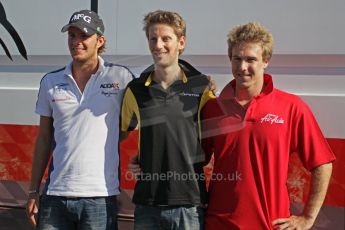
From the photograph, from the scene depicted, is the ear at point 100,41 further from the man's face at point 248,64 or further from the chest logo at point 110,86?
the man's face at point 248,64

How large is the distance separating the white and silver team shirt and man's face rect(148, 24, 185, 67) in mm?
314

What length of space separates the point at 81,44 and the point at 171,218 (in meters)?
0.88

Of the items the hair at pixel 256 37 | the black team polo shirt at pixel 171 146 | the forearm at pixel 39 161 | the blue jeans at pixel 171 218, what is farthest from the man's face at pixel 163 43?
the forearm at pixel 39 161

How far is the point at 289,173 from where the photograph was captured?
2.22 metres

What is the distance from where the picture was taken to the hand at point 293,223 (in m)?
1.87

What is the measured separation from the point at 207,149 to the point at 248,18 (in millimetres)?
670

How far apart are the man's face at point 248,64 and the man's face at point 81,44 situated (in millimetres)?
696

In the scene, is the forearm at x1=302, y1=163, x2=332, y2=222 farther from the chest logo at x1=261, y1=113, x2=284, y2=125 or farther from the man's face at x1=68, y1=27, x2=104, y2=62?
the man's face at x1=68, y1=27, x2=104, y2=62

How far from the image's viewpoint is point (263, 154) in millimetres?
1873

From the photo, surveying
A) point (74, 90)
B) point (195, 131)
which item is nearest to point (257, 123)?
point (195, 131)

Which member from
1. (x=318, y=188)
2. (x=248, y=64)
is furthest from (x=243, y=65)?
(x=318, y=188)

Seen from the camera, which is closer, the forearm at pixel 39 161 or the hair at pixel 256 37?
the hair at pixel 256 37

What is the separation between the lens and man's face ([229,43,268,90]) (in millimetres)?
1878

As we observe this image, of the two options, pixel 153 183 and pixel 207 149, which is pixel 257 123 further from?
pixel 153 183
